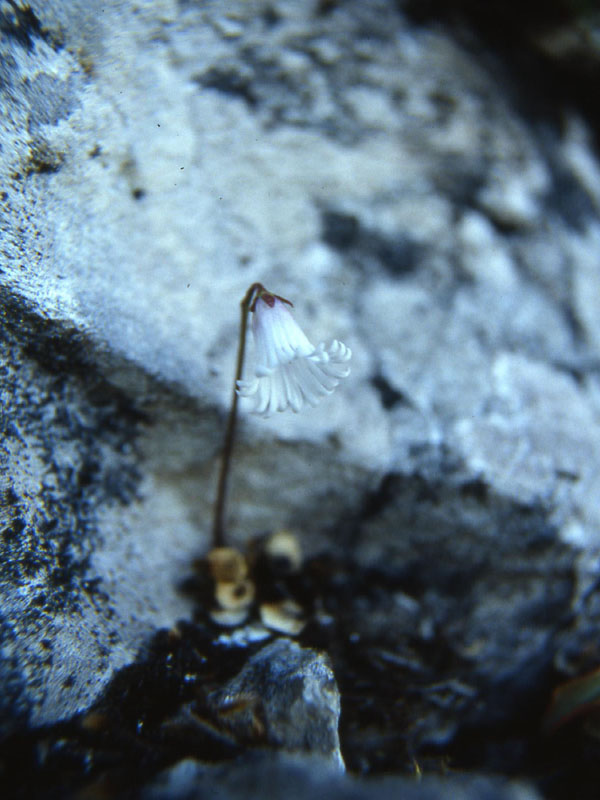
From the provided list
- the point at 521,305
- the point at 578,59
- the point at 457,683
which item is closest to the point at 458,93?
the point at 578,59

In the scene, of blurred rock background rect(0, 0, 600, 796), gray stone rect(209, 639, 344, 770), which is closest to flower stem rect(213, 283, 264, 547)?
blurred rock background rect(0, 0, 600, 796)

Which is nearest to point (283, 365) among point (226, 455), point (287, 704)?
point (226, 455)

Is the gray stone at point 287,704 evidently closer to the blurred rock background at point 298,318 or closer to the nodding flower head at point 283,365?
the blurred rock background at point 298,318

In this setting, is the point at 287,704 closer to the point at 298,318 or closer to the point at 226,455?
the point at 226,455

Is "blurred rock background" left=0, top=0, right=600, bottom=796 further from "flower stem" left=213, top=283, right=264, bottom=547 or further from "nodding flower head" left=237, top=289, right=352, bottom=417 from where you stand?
"nodding flower head" left=237, top=289, right=352, bottom=417

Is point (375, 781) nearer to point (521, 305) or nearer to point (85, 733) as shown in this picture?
point (85, 733)

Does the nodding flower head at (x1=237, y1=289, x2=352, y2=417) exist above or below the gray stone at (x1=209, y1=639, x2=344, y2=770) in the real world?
above
